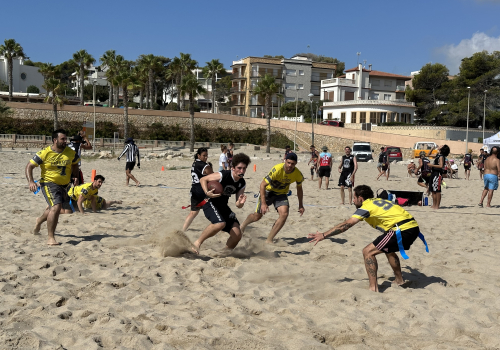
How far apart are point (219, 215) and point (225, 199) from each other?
0.97 feet

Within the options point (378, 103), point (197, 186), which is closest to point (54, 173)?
point (197, 186)

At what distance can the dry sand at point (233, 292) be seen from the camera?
158 inches

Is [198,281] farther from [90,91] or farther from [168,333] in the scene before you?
[90,91]

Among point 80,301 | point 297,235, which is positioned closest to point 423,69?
point 297,235

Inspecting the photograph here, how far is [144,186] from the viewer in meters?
15.8

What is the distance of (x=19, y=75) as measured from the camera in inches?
3002

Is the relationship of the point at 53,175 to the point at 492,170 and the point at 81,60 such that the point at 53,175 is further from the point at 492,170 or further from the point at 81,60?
the point at 81,60

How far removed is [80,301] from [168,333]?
1.17 m

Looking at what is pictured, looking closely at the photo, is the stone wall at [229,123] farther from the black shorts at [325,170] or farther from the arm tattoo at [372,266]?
the arm tattoo at [372,266]

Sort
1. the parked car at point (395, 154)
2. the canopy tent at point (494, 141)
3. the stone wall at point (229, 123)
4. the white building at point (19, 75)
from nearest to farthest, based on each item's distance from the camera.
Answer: the parked car at point (395, 154) → the canopy tent at point (494, 141) → the stone wall at point (229, 123) → the white building at point (19, 75)

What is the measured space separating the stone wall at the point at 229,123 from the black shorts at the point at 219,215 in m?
43.0

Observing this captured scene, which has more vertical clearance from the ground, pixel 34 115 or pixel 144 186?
pixel 34 115

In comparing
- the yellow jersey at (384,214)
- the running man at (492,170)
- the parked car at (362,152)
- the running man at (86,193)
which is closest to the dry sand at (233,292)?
the yellow jersey at (384,214)

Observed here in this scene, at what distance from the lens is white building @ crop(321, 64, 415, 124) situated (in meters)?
62.3
